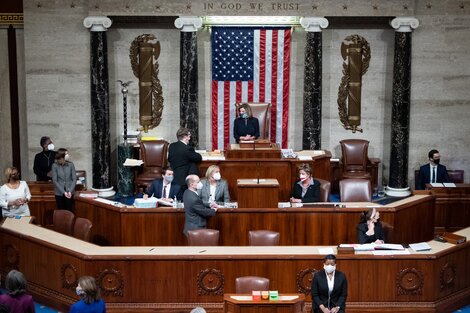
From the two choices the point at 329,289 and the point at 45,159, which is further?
the point at 45,159

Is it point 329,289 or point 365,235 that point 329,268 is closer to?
point 329,289

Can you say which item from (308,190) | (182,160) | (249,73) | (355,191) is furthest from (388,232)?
(249,73)

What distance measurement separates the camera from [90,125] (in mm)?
17422

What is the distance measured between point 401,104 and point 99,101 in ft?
20.2

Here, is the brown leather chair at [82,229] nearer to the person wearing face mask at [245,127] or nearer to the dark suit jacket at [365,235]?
the dark suit jacket at [365,235]

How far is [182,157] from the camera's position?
44.8ft

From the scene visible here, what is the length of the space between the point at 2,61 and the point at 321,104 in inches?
265

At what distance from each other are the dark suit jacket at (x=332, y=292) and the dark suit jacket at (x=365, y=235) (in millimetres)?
1660

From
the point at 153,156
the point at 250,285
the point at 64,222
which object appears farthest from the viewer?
the point at 153,156

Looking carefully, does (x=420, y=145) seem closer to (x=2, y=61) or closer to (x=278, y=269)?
(x=278, y=269)

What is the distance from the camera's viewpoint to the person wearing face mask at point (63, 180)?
534 inches

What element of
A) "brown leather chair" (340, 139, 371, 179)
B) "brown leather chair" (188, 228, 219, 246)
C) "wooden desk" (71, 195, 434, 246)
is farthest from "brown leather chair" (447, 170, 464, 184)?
"brown leather chair" (188, 228, 219, 246)

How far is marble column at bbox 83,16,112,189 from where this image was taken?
A: 55.5 feet

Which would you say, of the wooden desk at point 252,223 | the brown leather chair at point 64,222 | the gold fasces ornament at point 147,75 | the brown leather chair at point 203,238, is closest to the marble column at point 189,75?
the gold fasces ornament at point 147,75
